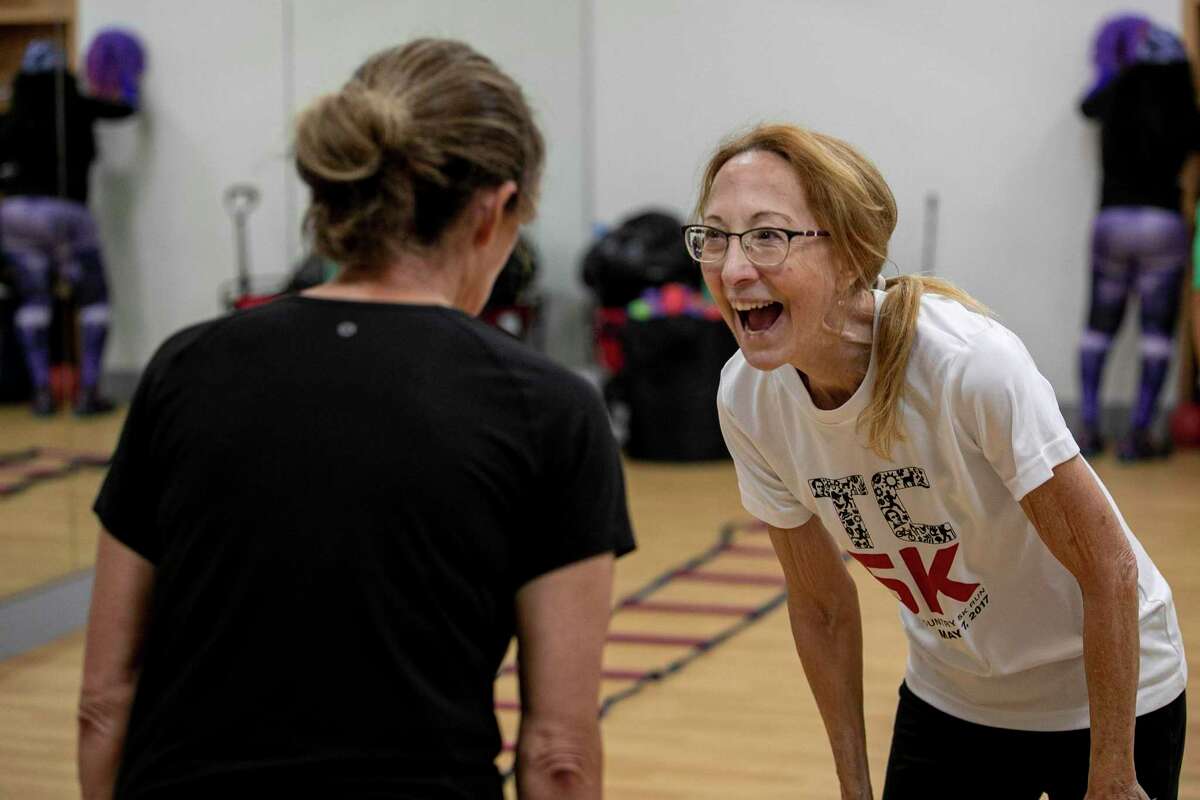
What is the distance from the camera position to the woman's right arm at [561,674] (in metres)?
1.09

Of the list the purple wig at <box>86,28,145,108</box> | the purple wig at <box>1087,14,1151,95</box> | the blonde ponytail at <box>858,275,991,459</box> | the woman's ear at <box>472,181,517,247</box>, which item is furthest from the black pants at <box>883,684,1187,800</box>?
the purple wig at <box>1087,14,1151,95</box>

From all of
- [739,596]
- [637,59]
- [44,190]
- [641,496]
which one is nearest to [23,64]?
[44,190]

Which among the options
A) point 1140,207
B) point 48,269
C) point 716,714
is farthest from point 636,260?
point 716,714

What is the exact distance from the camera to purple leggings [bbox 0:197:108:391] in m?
4.15

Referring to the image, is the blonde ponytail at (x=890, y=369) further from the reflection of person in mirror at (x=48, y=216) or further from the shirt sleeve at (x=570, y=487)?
the reflection of person in mirror at (x=48, y=216)

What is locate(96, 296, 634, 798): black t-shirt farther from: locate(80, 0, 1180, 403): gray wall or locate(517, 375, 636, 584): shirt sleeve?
locate(80, 0, 1180, 403): gray wall

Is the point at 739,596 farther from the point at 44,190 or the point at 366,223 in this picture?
the point at 366,223

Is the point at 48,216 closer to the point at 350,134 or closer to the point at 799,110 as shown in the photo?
the point at 350,134

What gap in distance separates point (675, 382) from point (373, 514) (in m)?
5.84

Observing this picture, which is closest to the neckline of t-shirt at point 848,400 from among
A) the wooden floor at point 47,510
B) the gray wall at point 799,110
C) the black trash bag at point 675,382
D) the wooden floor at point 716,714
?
the wooden floor at point 716,714

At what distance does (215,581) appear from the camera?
41.8 inches

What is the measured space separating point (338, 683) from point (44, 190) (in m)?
3.60

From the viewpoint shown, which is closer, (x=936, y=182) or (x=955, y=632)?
(x=955, y=632)

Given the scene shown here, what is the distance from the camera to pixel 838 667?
1.85 m
